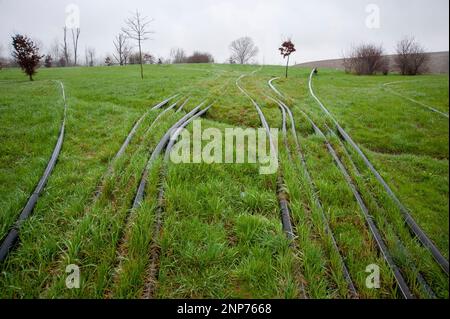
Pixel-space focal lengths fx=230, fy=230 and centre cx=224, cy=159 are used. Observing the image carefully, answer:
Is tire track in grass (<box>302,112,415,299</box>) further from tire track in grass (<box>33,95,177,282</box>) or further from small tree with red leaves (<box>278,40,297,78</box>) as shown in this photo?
small tree with red leaves (<box>278,40,297,78</box>)

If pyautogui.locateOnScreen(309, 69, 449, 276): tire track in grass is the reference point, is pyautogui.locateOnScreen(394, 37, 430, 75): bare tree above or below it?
above

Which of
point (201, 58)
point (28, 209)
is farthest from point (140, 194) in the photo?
point (201, 58)

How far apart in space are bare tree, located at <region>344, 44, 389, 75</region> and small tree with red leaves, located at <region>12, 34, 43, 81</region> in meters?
34.3

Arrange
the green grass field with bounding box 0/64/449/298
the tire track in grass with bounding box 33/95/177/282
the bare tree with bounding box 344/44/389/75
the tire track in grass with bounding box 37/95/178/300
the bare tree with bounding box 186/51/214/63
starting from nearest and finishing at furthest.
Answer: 1. the green grass field with bounding box 0/64/449/298
2. the tire track in grass with bounding box 37/95/178/300
3. the tire track in grass with bounding box 33/95/177/282
4. the bare tree with bounding box 344/44/389/75
5. the bare tree with bounding box 186/51/214/63

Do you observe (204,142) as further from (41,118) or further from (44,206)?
(41,118)

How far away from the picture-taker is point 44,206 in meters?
3.32

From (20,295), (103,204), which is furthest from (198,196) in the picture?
(20,295)

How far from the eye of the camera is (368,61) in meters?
28.0

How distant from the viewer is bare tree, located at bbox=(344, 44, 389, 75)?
27.4 metres

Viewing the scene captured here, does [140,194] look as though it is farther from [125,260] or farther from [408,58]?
[408,58]

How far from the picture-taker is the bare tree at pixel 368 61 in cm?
2738

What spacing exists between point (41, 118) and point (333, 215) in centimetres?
828

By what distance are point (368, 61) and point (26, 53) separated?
35.6 m

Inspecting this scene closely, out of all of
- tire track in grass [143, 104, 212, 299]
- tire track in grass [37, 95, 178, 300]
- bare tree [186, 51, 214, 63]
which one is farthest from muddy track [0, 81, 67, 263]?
bare tree [186, 51, 214, 63]
